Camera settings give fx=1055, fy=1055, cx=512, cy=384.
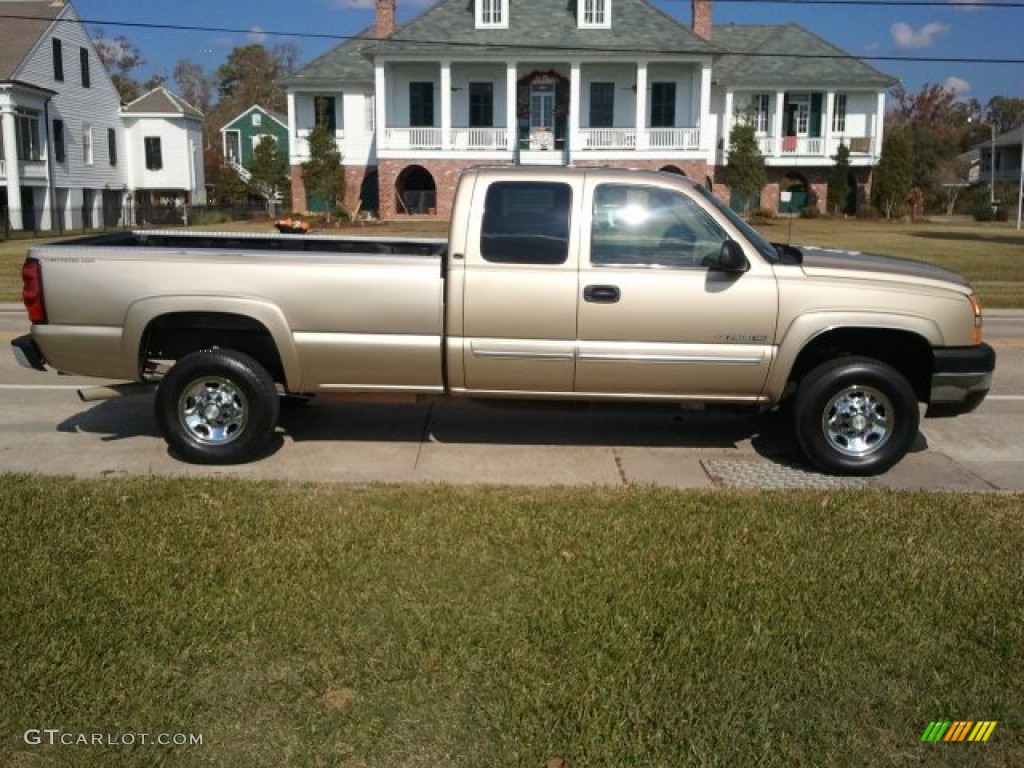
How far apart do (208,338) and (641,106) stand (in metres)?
37.6

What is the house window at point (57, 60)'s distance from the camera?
1813 inches

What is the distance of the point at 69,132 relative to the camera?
156 feet

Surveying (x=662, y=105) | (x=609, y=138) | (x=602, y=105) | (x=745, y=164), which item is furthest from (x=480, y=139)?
(x=745, y=164)

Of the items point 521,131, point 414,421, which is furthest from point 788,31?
point 414,421

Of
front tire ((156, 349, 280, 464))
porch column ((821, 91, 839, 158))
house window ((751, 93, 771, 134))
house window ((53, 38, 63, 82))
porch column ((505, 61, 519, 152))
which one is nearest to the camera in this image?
front tire ((156, 349, 280, 464))

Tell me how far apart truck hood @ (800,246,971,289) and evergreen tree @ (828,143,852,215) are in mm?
42281

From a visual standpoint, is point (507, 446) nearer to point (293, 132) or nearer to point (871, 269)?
point (871, 269)

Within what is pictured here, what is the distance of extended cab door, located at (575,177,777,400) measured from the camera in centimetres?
678

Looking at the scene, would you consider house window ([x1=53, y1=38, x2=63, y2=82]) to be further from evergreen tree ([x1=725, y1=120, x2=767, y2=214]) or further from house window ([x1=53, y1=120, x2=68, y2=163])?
evergreen tree ([x1=725, y1=120, x2=767, y2=214])

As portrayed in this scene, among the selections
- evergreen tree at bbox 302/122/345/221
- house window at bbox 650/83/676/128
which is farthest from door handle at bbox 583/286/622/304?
house window at bbox 650/83/676/128

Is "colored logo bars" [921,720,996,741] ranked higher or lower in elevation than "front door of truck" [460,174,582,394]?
lower

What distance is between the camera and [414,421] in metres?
8.53

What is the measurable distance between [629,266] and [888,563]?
2.58m

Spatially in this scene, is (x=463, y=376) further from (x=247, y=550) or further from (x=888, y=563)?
(x=888, y=563)
